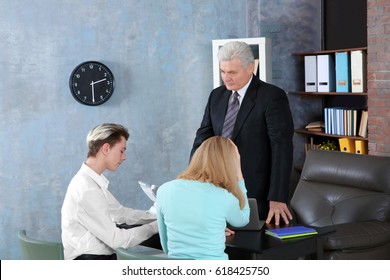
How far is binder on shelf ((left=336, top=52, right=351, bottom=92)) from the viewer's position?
20.3 feet

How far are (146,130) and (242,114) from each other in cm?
259

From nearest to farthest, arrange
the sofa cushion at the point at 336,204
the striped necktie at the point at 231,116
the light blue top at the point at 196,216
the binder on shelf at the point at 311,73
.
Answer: the light blue top at the point at 196,216 → the striped necktie at the point at 231,116 → the sofa cushion at the point at 336,204 → the binder on shelf at the point at 311,73

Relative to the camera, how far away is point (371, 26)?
222 inches

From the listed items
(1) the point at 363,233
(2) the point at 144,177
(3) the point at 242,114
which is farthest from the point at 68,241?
(2) the point at 144,177

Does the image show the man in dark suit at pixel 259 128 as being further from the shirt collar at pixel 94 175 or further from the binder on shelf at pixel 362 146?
the binder on shelf at pixel 362 146

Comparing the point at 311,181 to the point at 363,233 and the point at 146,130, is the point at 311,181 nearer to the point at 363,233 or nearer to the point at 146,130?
the point at 363,233

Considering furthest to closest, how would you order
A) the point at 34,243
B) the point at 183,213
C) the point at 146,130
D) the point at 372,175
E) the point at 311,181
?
the point at 146,130, the point at 311,181, the point at 372,175, the point at 34,243, the point at 183,213

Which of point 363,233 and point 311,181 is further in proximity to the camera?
point 311,181

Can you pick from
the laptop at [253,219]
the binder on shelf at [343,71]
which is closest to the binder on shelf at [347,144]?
the binder on shelf at [343,71]

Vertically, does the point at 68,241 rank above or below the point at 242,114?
below

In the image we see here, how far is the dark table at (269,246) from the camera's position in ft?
10.9

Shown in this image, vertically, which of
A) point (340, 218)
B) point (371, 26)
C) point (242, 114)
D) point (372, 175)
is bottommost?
point (340, 218)

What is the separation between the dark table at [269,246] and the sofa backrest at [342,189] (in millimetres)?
1025

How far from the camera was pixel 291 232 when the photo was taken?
3512 millimetres
